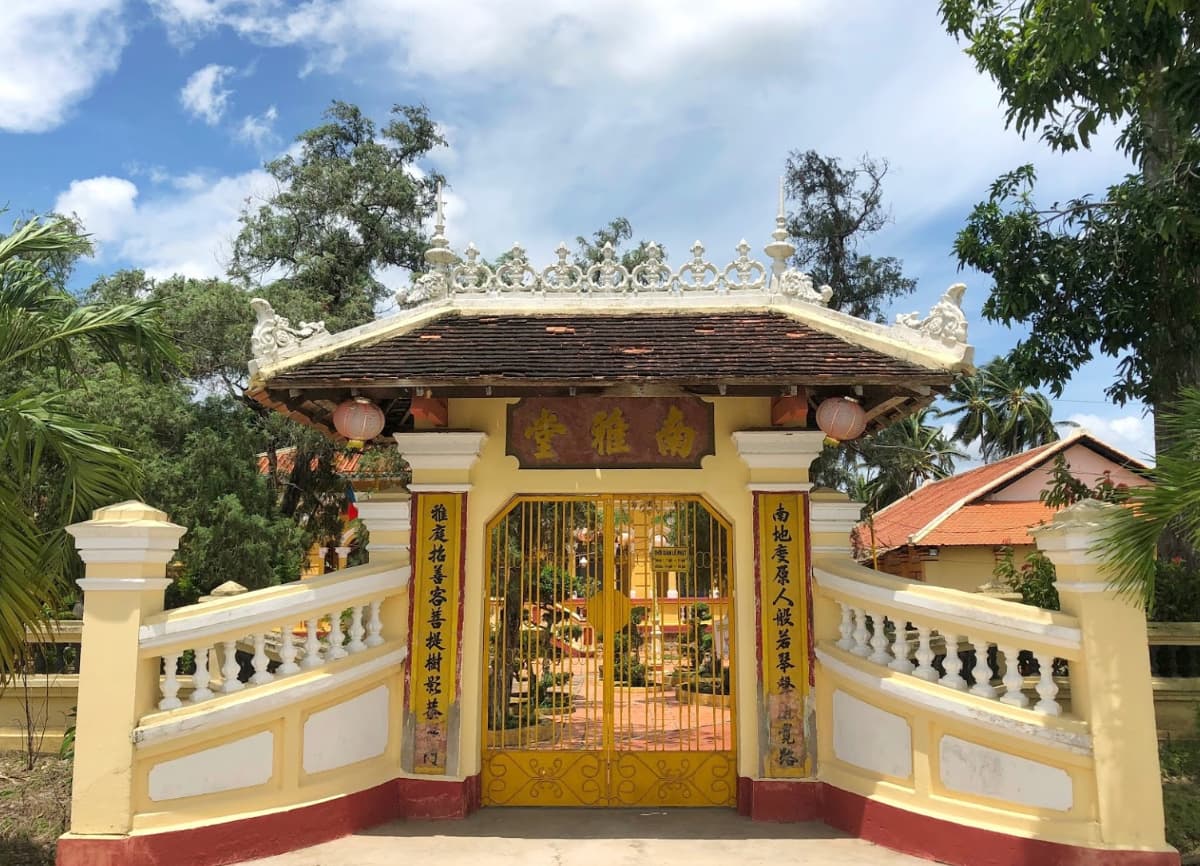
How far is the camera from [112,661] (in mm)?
4746

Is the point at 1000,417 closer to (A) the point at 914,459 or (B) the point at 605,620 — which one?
(A) the point at 914,459

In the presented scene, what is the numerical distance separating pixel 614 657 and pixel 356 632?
185 cm

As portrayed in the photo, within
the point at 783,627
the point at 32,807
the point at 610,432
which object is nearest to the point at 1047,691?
the point at 783,627

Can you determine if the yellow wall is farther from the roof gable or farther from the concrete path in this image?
the roof gable

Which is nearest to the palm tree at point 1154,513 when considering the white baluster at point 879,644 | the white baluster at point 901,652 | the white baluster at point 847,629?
the white baluster at point 901,652

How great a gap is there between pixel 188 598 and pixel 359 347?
26.9ft

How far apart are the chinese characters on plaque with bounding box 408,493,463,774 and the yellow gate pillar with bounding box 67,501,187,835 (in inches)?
69.2

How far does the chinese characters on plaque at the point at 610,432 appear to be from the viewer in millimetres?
6332

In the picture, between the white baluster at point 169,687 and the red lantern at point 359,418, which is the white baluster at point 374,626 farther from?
the white baluster at point 169,687

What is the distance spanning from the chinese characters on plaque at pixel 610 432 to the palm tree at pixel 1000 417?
25.3m

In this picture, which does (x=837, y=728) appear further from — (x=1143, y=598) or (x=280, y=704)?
(x=280, y=704)

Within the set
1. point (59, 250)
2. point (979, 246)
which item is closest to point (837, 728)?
point (979, 246)

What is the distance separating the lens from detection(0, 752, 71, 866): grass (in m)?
5.51

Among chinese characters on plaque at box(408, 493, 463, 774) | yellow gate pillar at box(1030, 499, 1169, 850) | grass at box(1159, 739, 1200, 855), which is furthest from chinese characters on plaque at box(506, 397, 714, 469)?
grass at box(1159, 739, 1200, 855)
